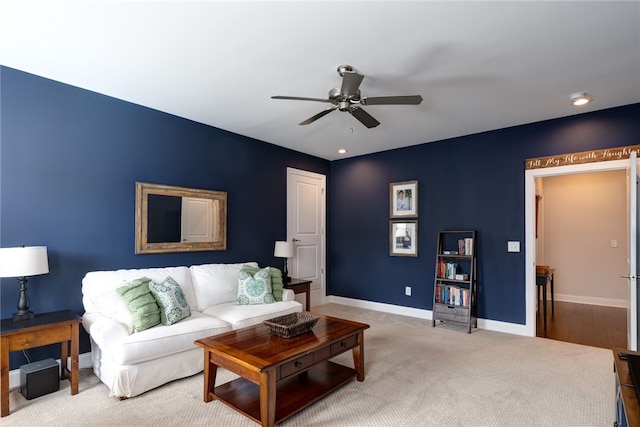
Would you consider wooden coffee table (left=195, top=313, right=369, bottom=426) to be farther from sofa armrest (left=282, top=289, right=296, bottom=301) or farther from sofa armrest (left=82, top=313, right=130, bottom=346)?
sofa armrest (left=282, top=289, right=296, bottom=301)

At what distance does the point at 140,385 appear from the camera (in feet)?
8.45

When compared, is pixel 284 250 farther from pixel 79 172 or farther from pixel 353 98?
pixel 353 98

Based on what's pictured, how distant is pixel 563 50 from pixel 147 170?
13.0 feet

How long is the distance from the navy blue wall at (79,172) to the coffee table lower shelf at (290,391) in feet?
5.51

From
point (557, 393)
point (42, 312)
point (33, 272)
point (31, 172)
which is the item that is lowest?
point (557, 393)

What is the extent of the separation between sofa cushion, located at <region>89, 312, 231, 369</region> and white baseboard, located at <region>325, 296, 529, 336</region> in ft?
10.5

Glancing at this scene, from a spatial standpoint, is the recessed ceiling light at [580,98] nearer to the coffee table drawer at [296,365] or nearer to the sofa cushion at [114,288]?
the coffee table drawer at [296,365]

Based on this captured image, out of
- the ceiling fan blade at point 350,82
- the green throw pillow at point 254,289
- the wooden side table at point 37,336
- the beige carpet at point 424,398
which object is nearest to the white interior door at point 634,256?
the beige carpet at point 424,398

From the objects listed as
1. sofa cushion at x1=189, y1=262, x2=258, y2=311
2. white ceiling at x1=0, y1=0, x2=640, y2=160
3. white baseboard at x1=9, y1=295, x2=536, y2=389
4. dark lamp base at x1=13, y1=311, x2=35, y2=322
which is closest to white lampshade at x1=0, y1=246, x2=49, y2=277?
dark lamp base at x1=13, y1=311, x2=35, y2=322

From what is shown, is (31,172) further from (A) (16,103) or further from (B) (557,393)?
(B) (557,393)

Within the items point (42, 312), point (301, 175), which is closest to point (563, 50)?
point (301, 175)

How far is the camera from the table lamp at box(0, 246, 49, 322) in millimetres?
2453

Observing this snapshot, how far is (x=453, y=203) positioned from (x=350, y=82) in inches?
122

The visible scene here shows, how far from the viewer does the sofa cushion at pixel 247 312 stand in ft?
10.7
